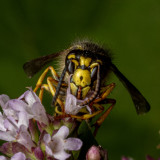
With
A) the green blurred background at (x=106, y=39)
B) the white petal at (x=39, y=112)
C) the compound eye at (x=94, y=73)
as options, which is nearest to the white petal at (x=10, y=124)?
the white petal at (x=39, y=112)

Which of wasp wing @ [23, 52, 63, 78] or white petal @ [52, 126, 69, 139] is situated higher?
wasp wing @ [23, 52, 63, 78]

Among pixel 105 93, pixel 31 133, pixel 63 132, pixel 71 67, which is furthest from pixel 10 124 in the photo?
pixel 105 93

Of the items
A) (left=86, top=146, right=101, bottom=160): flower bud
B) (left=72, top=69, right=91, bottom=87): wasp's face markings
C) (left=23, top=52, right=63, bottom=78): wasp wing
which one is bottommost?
(left=86, top=146, right=101, bottom=160): flower bud

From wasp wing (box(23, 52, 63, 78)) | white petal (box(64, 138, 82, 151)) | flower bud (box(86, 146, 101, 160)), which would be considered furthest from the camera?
wasp wing (box(23, 52, 63, 78))

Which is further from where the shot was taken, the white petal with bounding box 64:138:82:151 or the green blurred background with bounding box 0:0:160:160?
the green blurred background with bounding box 0:0:160:160

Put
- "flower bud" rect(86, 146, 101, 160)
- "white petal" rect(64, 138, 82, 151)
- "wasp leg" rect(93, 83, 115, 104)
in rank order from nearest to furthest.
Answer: "white petal" rect(64, 138, 82, 151) → "flower bud" rect(86, 146, 101, 160) → "wasp leg" rect(93, 83, 115, 104)

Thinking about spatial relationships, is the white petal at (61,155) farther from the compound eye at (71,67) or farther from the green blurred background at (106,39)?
the green blurred background at (106,39)

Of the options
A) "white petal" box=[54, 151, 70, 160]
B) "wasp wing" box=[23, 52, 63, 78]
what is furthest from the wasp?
"white petal" box=[54, 151, 70, 160]

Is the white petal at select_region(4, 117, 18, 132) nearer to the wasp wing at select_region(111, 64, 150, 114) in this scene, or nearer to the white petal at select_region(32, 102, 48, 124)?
the white petal at select_region(32, 102, 48, 124)
